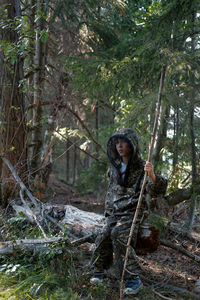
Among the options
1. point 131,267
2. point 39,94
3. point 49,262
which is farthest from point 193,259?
point 39,94

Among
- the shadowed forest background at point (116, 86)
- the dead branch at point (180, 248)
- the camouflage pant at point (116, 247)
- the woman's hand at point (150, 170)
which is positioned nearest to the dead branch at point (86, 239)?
the camouflage pant at point (116, 247)

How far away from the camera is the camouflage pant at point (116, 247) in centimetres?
369

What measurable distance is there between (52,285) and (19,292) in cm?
43

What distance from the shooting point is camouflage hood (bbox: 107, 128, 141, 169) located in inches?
152

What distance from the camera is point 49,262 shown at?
3.72 metres

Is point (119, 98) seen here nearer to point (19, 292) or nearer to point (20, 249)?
point (20, 249)

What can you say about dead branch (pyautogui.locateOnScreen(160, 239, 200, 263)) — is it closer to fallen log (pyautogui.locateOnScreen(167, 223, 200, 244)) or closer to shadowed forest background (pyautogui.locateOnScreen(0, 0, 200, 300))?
shadowed forest background (pyautogui.locateOnScreen(0, 0, 200, 300))

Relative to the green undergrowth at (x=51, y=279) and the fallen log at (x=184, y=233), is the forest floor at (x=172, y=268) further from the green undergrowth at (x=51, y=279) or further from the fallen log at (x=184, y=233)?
the green undergrowth at (x=51, y=279)

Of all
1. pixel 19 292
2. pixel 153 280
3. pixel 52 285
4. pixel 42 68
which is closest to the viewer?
pixel 19 292

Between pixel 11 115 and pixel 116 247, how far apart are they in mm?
4636

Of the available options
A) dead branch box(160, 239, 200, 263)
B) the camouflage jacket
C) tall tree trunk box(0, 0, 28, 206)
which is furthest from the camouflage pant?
tall tree trunk box(0, 0, 28, 206)

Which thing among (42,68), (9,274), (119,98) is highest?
(42,68)

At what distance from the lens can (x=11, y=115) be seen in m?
6.91

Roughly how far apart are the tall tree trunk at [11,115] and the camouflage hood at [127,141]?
10.7ft
